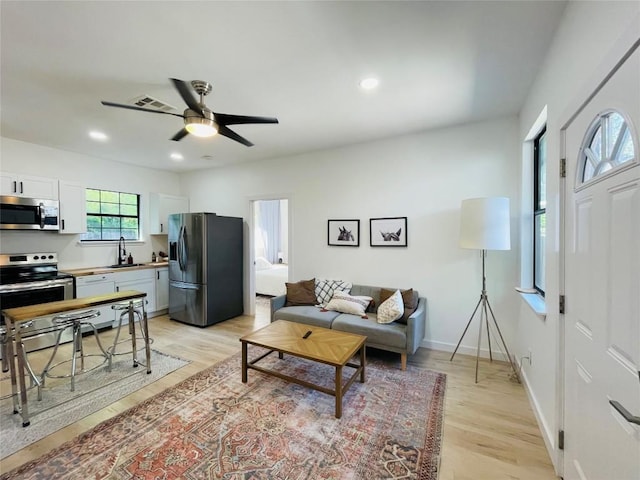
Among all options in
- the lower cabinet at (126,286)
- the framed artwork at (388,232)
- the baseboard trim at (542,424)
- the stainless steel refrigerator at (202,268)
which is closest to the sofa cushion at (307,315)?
the framed artwork at (388,232)

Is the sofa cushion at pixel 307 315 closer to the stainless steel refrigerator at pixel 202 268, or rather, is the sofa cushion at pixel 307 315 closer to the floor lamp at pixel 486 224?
the stainless steel refrigerator at pixel 202 268

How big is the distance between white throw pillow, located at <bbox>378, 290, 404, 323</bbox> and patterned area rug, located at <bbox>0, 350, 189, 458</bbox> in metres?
2.34

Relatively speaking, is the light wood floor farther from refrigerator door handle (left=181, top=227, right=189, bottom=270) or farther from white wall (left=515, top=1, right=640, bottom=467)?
refrigerator door handle (left=181, top=227, right=189, bottom=270)

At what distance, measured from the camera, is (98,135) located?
355 centimetres

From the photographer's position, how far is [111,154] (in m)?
4.38

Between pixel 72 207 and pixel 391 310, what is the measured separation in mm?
4879

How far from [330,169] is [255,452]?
3.49m

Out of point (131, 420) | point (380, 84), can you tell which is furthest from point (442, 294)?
point (131, 420)

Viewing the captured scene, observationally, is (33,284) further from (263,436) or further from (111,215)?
(263,436)

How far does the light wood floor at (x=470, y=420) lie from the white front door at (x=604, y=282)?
1.01ft

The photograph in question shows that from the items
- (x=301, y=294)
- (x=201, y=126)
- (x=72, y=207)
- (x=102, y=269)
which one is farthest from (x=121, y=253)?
(x=201, y=126)

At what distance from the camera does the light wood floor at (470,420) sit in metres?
1.70

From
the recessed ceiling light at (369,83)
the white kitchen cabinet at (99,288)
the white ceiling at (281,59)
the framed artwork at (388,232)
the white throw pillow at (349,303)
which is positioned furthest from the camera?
the white kitchen cabinet at (99,288)

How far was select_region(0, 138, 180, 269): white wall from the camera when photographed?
12.2 feet
